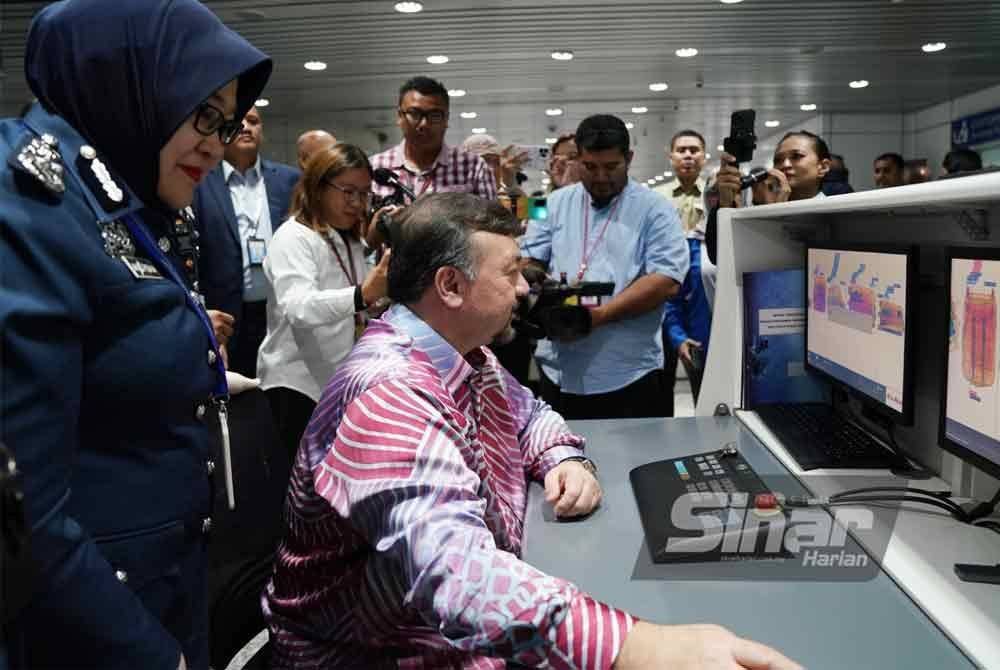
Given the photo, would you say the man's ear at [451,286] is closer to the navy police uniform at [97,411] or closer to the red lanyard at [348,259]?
the navy police uniform at [97,411]

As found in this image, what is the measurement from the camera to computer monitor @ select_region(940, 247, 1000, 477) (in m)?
1.07

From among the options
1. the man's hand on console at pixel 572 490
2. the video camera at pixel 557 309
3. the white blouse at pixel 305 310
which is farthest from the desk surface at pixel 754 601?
the white blouse at pixel 305 310

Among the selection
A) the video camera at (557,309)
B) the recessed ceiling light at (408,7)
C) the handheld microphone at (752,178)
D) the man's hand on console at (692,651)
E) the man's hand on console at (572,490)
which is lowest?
the man's hand on console at (572,490)

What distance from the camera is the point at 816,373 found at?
1.73 m

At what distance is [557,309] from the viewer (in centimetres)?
230

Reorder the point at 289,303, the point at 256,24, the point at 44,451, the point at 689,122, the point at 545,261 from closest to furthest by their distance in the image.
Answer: the point at 44,451 → the point at 289,303 → the point at 545,261 → the point at 256,24 → the point at 689,122

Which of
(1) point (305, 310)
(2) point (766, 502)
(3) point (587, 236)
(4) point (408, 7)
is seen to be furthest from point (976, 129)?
(2) point (766, 502)

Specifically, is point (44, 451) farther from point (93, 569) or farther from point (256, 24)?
point (256, 24)

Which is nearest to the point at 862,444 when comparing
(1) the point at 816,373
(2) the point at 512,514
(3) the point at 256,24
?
(1) the point at 816,373

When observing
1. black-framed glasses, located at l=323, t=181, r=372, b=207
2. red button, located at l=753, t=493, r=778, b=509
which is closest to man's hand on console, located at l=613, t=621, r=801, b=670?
red button, located at l=753, t=493, r=778, b=509

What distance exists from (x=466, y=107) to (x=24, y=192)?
8.79 meters

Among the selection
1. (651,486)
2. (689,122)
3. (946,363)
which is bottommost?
(651,486)

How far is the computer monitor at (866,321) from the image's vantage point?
1319 millimetres

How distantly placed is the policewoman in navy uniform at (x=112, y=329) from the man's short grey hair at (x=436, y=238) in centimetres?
32
